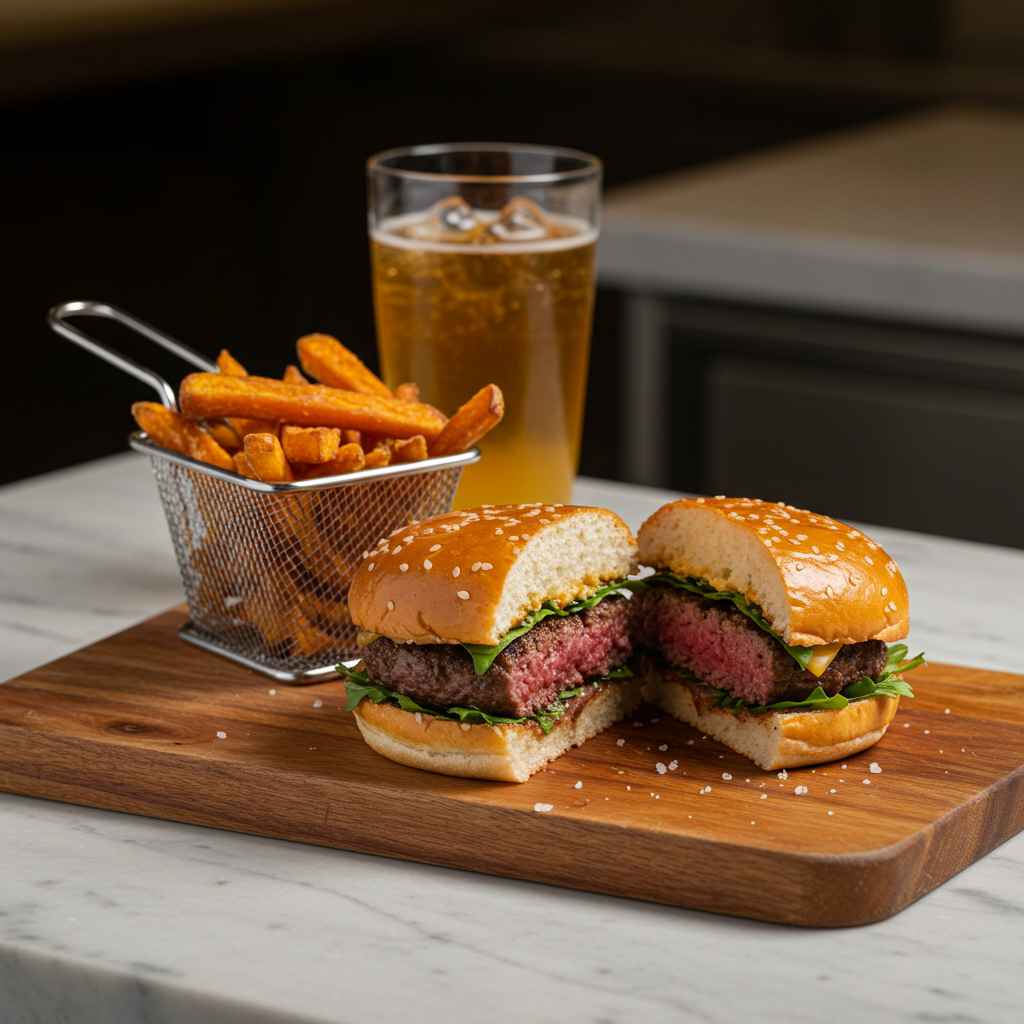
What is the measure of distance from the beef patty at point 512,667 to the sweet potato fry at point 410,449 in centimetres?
28

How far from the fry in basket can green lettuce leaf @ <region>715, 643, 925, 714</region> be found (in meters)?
0.42

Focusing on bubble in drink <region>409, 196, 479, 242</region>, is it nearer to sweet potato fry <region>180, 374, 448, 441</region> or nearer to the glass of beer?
the glass of beer

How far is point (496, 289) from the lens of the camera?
207cm

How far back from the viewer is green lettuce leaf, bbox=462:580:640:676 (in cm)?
143

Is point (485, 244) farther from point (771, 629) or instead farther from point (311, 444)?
point (771, 629)

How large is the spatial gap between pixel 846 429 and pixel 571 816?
207 centimetres

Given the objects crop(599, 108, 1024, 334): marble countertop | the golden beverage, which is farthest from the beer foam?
crop(599, 108, 1024, 334): marble countertop

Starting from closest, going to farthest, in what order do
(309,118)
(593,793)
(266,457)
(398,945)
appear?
(398,945), (593,793), (266,457), (309,118)

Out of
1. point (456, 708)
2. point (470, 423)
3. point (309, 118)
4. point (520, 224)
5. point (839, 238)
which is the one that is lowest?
point (309, 118)

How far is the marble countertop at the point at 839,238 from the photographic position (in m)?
3.16

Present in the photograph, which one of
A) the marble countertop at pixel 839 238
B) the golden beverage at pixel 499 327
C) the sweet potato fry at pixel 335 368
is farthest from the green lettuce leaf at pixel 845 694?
the marble countertop at pixel 839 238

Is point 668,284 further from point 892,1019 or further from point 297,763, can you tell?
point 892,1019

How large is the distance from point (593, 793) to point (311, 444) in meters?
0.44

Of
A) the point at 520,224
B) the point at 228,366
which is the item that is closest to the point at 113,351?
the point at 228,366
